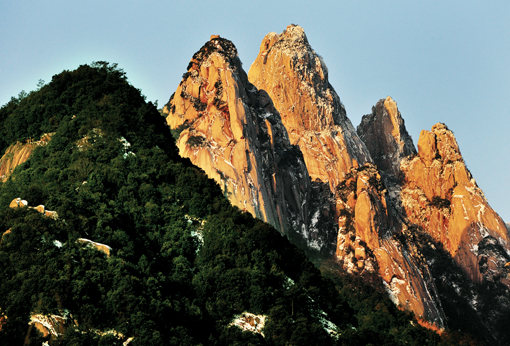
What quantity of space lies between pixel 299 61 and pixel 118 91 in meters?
92.3

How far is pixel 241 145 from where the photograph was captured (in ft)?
409

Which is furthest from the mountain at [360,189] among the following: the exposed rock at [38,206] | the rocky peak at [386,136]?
the exposed rock at [38,206]

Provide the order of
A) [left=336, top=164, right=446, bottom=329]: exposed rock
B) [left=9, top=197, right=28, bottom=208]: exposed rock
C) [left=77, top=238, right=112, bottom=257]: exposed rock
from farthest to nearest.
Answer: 1. [left=336, top=164, right=446, bottom=329]: exposed rock
2. [left=9, top=197, right=28, bottom=208]: exposed rock
3. [left=77, top=238, right=112, bottom=257]: exposed rock

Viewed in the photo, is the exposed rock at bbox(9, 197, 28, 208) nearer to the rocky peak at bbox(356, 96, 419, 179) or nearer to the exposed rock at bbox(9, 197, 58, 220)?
the exposed rock at bbox(9, 197, 58, 220)

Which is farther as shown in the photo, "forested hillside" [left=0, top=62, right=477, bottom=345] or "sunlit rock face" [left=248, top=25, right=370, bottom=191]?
"sunlit rock face" [left=248, top=25, right=370, bottom=191]

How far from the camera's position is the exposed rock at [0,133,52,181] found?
226 feet

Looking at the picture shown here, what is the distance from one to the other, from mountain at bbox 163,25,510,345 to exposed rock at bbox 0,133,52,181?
162 feet

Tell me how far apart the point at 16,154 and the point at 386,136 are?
127 m

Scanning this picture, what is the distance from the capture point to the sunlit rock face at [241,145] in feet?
398

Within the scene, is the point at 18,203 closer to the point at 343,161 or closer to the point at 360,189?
the point at 360,189

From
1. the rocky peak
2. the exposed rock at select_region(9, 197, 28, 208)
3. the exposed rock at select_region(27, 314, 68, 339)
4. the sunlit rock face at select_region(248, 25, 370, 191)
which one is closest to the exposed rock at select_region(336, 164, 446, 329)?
the sunlit rock face at select_region(248, 25, 370, 191)

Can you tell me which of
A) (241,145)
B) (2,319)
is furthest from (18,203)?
(241,145)

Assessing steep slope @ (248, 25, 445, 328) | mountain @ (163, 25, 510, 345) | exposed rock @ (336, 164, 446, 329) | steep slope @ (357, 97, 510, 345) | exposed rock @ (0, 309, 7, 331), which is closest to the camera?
exposed rock @ (0, 309, 7, 331)

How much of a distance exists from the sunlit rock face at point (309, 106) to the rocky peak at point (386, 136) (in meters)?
7.97
